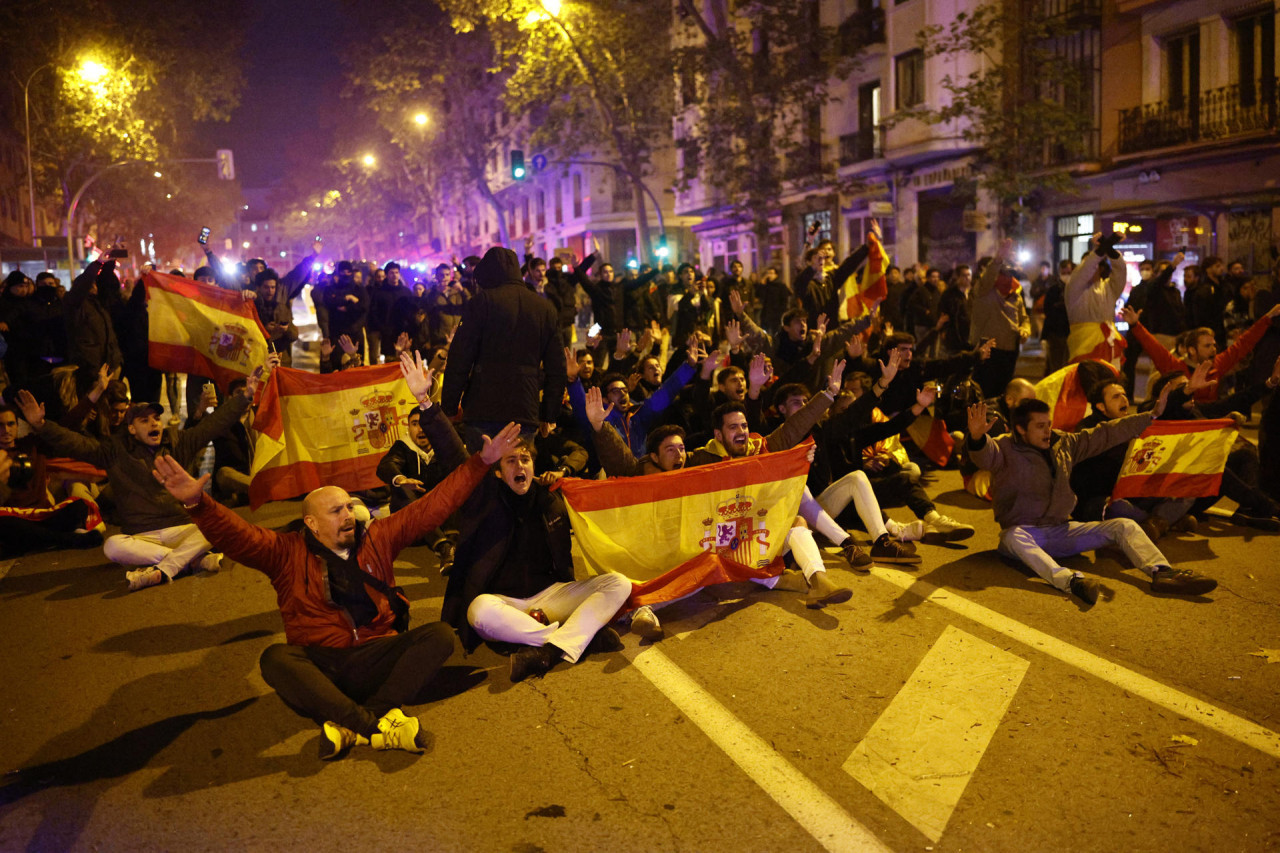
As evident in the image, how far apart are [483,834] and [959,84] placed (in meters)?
27.5

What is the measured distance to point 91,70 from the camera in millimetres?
32594

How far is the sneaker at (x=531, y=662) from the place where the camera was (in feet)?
17.7

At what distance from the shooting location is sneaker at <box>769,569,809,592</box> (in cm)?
664

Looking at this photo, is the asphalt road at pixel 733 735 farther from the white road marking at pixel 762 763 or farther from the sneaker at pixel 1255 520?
the sneaker at pixel 1255 520

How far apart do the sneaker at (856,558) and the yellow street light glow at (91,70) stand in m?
32.9

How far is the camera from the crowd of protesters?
16 millimetres

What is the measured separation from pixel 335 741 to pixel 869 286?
11.4m

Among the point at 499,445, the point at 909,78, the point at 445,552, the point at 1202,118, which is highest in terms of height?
the point at 909,78

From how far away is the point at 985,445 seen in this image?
692 centimetres

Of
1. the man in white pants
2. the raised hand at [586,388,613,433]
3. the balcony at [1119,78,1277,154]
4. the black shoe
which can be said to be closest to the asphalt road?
the black shoe

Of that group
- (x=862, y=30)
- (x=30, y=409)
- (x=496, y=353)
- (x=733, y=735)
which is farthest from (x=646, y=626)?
(x=862, y=30)

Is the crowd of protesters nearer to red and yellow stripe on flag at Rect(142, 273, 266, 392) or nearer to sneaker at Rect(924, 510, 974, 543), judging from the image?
sneaker at Rect(924, 510, 974, 543)

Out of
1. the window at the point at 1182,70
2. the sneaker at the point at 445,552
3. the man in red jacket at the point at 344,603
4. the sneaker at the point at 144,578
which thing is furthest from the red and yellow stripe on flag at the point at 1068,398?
the window at the point at 1182,70

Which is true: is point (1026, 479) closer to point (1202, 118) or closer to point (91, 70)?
point (1202, 118)
